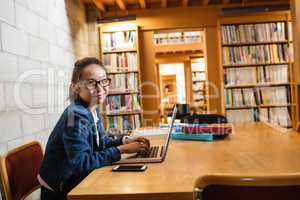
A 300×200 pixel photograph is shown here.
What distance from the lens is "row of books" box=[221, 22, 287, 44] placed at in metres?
4.01

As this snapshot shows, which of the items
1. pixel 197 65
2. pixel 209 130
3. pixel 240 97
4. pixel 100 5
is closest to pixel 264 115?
pixel 240 97

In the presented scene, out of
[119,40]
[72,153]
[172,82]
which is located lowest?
[72,153]

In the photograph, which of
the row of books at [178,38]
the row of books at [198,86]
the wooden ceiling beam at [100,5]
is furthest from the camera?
the row of books at [198,86]

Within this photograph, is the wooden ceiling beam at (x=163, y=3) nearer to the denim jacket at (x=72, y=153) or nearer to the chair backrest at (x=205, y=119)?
the chair backrest at (x=205, y=119)

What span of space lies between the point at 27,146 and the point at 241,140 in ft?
4.02

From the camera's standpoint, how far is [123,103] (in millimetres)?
4160

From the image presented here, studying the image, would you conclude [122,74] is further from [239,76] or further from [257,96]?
[257,96]

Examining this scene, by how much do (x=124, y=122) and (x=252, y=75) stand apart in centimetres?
187

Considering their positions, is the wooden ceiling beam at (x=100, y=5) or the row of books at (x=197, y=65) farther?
the row of books at (x=197, y=65)

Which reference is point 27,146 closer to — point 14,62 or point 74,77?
point 74,77

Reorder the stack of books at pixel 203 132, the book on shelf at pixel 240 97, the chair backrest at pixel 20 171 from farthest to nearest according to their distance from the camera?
the book on shelf at pixel 240 97
the stack of books at pixel 203 132
the chair backrest at pixel 20 171

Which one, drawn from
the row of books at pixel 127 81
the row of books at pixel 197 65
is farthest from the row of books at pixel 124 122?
the row of books at pixel 197 65

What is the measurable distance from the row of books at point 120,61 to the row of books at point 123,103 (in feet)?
1.30

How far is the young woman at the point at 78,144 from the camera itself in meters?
1.25
